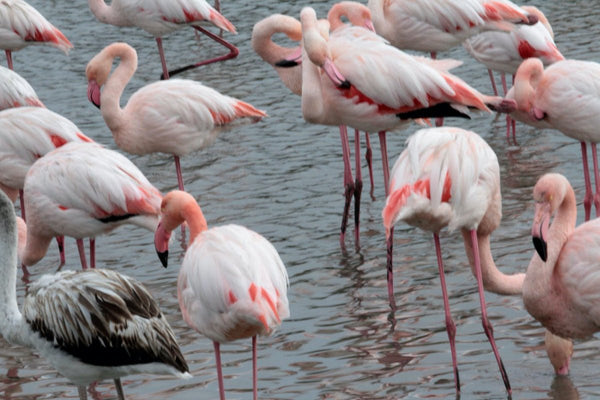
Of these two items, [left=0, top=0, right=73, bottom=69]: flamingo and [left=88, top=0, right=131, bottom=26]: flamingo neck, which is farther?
[left=88, top=0, right=131, bottom=26]: flamingo neck

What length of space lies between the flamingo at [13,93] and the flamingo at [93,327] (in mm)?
3329

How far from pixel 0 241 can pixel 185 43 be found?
7.53 m

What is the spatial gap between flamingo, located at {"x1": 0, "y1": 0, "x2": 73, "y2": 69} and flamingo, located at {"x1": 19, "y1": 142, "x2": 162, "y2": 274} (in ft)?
11.5

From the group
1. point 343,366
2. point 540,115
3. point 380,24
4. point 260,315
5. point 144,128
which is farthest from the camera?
point 380,24

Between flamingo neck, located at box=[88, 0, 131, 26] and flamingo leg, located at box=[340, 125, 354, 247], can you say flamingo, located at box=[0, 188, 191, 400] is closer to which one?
flamingo leg, located at box=[340, 125, 354, 247]

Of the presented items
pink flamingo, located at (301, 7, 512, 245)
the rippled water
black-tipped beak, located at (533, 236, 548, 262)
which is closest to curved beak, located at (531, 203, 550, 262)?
black-tipped beak, located at (533, 236, 548, 262)

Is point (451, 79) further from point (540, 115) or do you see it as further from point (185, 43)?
point (185, 43)

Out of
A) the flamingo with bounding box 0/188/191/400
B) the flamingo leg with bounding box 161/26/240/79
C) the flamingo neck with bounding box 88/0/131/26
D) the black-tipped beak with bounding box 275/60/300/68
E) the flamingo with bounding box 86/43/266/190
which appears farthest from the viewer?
the flamingo neck with bounding box 88/0/131/26

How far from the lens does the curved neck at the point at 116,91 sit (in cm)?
720

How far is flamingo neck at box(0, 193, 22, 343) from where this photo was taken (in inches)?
184

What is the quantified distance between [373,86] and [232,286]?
2148 millimetres

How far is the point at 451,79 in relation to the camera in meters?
6.34

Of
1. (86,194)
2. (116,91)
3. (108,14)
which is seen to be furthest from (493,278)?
(108,14)

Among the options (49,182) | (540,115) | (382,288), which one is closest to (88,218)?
(49,182)
